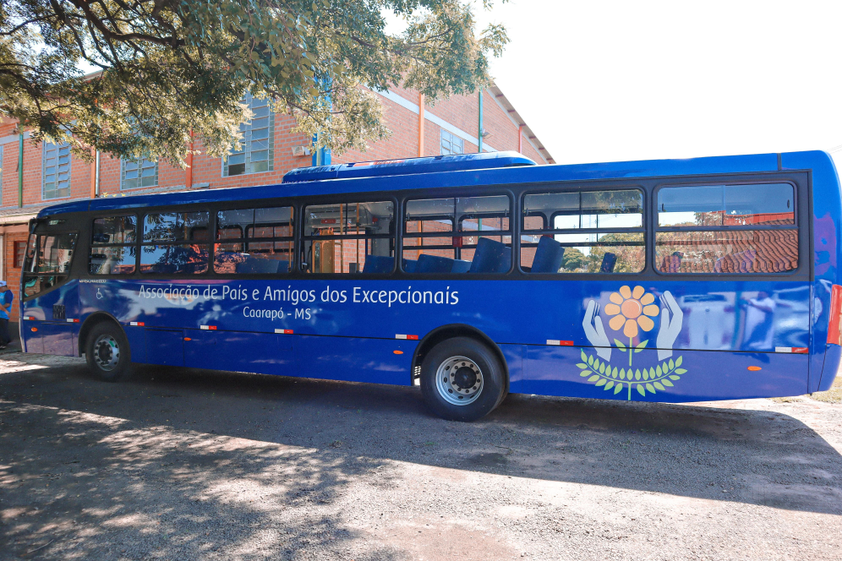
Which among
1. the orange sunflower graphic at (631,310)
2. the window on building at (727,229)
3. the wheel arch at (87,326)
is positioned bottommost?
the wheel arch at (87,326)

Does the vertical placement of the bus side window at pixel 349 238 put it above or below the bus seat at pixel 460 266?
above

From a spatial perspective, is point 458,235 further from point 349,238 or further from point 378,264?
point 349,238

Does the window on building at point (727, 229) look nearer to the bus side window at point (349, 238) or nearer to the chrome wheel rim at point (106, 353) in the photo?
the bus side window at point (349, 238)

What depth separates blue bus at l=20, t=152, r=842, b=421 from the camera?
5383 millimetres

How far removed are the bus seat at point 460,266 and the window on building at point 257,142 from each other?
8.75 meters

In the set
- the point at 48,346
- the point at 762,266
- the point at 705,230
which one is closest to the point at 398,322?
the point at 705,230

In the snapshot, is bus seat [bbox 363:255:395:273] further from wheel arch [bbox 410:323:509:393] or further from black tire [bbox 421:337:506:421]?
black tire [bbox 421:337:506:421]

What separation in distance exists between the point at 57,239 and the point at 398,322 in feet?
21.6

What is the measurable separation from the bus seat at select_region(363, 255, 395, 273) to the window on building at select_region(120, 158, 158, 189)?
38.4 feet

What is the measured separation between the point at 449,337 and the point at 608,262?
1976 millimetres

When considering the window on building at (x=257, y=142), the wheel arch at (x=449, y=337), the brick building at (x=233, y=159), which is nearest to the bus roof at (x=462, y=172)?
the wheel arch at (x=449, y=337)

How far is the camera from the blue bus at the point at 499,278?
538 centimetres

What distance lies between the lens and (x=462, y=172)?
6.55 meters

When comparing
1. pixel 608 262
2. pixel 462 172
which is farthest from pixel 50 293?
pixel 608 262
